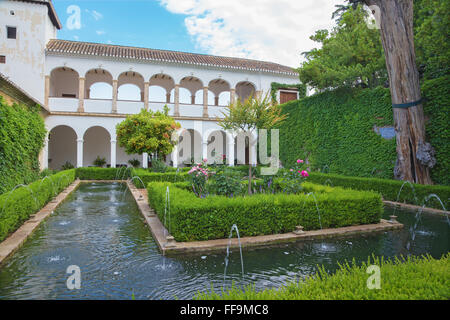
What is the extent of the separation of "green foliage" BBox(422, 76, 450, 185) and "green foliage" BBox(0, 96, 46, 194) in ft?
41.9

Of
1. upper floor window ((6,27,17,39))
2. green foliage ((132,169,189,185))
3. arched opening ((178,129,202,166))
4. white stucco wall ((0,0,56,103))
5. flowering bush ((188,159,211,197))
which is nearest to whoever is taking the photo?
flowering bush ((188,159,211,197))

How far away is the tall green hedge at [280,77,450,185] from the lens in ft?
30.7

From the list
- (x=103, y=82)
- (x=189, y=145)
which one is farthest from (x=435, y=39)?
(x=103, y=82)

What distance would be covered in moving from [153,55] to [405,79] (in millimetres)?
15122

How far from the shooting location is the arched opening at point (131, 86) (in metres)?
21.1

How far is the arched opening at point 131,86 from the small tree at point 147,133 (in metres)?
7.20

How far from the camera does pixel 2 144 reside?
8.25m

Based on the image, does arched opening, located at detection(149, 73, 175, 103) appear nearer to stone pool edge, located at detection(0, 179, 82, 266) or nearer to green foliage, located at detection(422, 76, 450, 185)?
stone pool edge, located at detection(0, 179, 82, 266)

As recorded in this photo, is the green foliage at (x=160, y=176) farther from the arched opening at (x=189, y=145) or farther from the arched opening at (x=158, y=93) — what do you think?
the arched opening at (x=158, y=93)

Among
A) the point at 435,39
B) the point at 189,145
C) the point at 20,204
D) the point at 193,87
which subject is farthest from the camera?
the point at 189,145

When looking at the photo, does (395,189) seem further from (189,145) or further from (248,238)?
(189,145)

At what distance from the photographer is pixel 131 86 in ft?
69.8

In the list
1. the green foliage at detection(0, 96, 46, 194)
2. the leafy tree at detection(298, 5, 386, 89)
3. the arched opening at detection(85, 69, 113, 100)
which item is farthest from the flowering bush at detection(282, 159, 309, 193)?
the arched opening at detection(85, 69, 113, 100)
